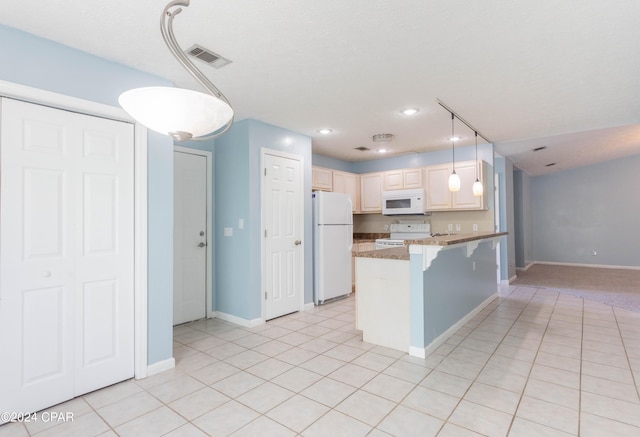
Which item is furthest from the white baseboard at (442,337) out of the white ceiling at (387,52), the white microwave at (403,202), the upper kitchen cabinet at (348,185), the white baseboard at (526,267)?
the white baseboard at (526,267)

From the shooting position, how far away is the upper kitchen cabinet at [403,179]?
569 cm

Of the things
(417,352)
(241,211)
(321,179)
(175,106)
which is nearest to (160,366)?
(241,211)

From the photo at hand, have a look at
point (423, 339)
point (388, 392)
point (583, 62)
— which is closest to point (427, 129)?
point (583, 62)

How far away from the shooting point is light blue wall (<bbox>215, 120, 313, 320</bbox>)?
12.6 feet

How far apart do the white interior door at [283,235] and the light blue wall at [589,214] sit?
8340 mm

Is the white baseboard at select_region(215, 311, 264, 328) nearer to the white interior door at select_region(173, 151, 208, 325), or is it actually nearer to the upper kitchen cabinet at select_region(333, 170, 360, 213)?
the white interior door at select_region(173, 151, 208, 325)

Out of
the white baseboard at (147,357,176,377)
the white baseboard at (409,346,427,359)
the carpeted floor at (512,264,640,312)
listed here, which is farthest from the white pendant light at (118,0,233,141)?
the carpeted floor at (512,264,640,312)

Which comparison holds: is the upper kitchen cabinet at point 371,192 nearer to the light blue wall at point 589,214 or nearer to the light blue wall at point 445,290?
the light blue wall at point 445,290

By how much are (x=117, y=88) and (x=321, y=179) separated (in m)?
3.42

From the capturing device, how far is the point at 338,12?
1922mm

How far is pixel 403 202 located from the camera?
574cm

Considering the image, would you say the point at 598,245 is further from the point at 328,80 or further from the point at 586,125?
the point at 328,80

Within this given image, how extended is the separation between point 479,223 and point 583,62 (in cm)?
331

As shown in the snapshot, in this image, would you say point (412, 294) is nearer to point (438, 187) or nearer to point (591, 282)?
point (438, 187)
